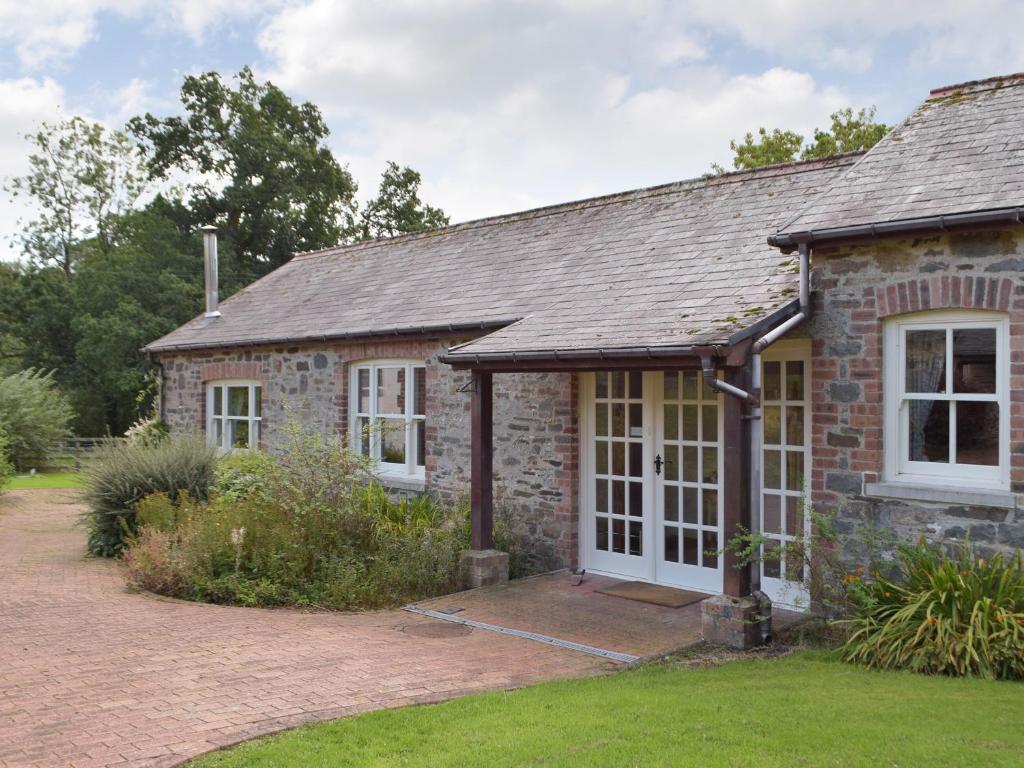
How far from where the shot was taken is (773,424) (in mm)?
8391

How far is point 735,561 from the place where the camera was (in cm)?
711

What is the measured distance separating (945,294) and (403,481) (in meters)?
7.28

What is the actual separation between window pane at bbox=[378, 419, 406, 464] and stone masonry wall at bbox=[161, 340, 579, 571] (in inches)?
30.2

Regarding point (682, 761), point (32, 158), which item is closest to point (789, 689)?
point (682, 761)

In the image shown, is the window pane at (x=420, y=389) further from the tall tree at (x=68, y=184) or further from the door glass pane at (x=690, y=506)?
the tall tree at (x=68, y=184)

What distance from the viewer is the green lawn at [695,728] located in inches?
179

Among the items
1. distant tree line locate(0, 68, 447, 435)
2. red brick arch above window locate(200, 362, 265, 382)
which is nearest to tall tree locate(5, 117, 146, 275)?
distant tree line locate(0, 68, 447, 435)

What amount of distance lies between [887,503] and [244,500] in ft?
25.5

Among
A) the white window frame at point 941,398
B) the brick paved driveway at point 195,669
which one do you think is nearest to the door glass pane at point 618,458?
the brick paved driveway at point 195,669

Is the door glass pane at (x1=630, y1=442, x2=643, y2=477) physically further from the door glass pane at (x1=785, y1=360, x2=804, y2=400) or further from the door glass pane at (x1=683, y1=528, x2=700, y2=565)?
the door glass pane at (x1=785, y1=360, x2=804, y2=400)

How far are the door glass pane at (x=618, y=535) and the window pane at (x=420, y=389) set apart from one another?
3.31 meters

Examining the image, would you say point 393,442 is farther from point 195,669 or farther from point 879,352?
point 879,352

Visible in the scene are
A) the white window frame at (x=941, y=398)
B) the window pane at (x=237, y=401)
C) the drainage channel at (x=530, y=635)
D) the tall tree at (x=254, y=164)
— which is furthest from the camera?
the tall tree at (x=254, y=164)

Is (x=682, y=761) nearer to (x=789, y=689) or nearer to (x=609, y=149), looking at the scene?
(x=789, y=689)
